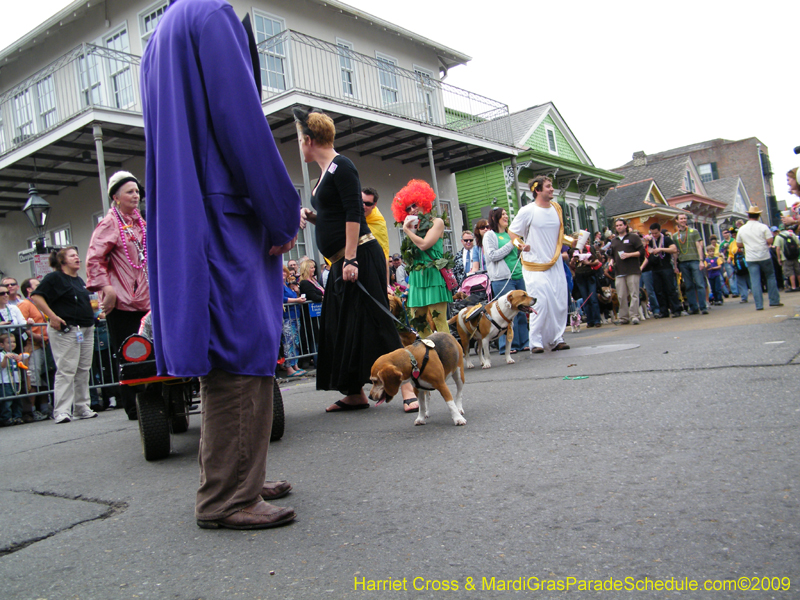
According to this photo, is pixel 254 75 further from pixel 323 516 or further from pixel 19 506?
pixel 19 506

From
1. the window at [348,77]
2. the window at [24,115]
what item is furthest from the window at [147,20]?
the window at [348,77]

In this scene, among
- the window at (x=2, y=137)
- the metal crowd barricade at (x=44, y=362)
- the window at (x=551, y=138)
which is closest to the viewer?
the metal crowd barricade at (x=44, y=362)

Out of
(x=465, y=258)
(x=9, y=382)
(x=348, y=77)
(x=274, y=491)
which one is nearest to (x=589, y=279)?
(x=465, y=258)

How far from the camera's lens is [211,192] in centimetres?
241

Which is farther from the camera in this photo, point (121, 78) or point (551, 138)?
point (551, 138)

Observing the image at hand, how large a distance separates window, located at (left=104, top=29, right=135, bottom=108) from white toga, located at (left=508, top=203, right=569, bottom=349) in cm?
1173

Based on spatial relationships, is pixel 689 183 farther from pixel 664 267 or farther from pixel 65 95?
pixel 65 95

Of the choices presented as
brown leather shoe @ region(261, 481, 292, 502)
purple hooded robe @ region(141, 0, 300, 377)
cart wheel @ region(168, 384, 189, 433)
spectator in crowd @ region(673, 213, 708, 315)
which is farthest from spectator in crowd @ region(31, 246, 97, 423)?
spectator in crowd @ region(673, 213, 708, 315)

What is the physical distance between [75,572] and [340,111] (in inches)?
530

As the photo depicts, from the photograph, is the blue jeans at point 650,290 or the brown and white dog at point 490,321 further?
the blue jeans at point 650,290

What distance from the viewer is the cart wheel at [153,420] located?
12.4 ft

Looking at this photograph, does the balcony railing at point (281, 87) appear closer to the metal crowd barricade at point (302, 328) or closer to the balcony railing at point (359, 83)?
the balcony railing at point (359, 83)

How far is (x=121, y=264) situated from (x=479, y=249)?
6599 mm

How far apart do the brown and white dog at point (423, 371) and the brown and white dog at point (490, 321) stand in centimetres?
317
